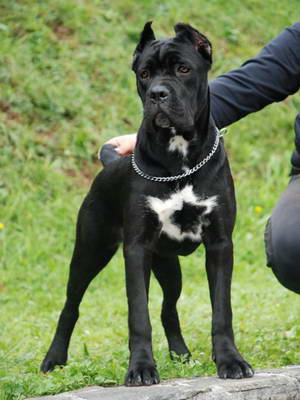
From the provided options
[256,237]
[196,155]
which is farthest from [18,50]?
[196,155]

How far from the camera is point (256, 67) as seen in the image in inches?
168

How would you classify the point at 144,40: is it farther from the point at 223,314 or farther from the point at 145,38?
the point at 223,314

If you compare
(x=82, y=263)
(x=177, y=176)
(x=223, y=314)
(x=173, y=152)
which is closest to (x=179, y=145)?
(x=173, y=152)

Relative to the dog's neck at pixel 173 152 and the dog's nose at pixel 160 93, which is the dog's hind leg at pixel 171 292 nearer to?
the dog's neck at pixel 173 152

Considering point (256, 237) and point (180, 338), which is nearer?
point (180, 338)

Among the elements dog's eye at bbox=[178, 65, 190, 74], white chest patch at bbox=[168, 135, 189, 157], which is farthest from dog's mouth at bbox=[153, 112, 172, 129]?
dog's eye at bbox=[178, 65, 190, 74]

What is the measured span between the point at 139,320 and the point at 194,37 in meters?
1.23

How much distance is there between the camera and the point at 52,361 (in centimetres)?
433

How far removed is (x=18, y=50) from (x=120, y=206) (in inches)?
240

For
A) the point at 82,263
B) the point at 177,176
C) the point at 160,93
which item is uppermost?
the point at 160,93

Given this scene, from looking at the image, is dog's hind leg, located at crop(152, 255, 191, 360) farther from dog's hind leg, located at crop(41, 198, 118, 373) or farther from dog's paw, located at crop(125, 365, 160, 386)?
dog's paw, located at crop(125, 365, 160, 386)

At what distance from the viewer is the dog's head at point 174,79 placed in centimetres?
344

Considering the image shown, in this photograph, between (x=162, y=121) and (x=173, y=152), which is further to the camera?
(x=173, y=152)

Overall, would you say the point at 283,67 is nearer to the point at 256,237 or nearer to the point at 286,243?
the point at 286,243
